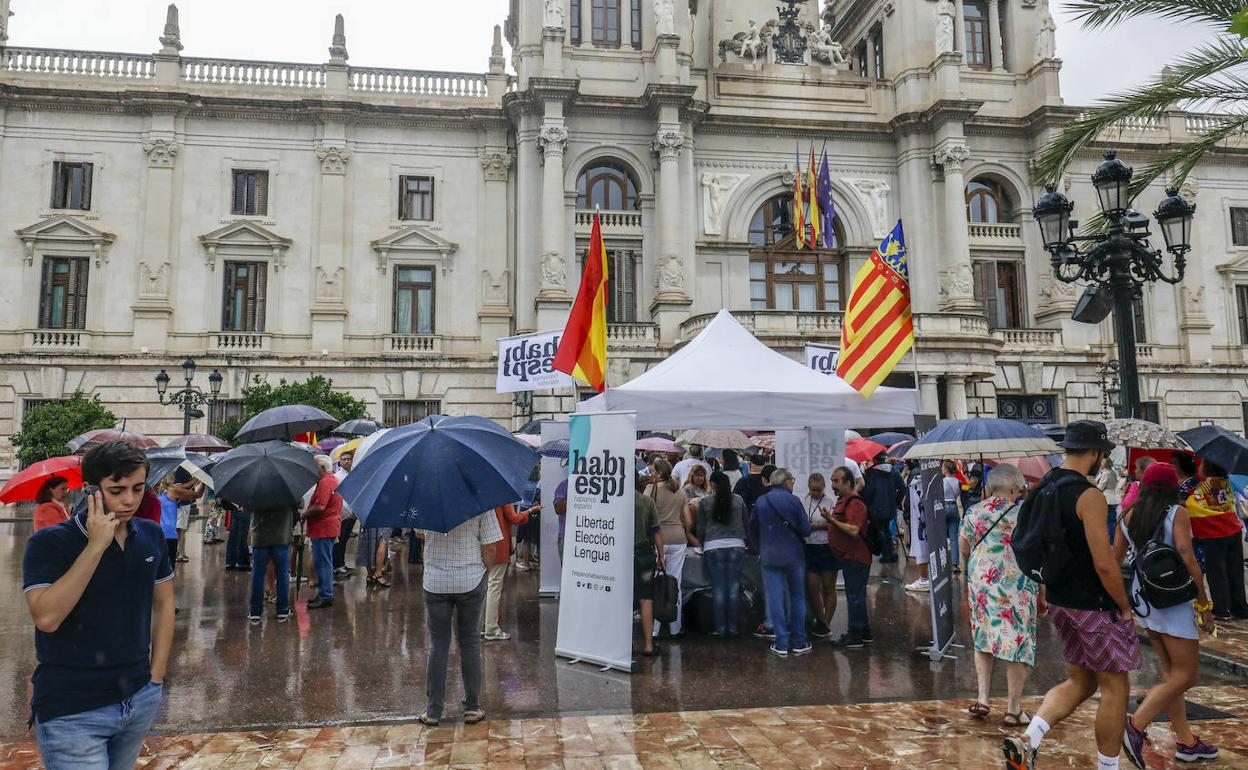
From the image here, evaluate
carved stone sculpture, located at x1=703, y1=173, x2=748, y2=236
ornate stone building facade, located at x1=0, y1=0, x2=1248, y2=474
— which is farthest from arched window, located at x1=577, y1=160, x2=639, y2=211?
carved stone sculpture, located at x1=703, y1=173, x2=748, y2=236

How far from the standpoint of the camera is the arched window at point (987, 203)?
32.3 metres

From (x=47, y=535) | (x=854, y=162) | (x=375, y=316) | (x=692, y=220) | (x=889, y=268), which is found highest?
(x=854, y=162)

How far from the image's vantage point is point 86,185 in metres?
28.3

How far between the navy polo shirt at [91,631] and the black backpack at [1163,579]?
5.84 m

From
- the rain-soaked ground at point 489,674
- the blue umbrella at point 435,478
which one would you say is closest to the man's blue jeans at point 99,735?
the blue umbrella at point 435,478

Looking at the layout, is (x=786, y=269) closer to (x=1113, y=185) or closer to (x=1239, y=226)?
(x=1239, y=226)

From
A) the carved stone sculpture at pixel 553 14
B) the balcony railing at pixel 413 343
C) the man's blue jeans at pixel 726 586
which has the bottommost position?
the man's blue jeans at pixel 726 586

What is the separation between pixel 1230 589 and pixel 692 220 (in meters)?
21.8

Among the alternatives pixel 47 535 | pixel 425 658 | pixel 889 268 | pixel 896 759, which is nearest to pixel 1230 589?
pixel 889 268

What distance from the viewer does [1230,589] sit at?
9.98m

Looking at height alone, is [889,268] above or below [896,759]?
above

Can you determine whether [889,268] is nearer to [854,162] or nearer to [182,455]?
[182,455]

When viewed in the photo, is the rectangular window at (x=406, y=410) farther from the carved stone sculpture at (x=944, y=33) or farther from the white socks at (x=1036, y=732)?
the white socks at (x=1036, y=732)

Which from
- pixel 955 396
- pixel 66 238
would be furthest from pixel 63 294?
pixel 955 396
